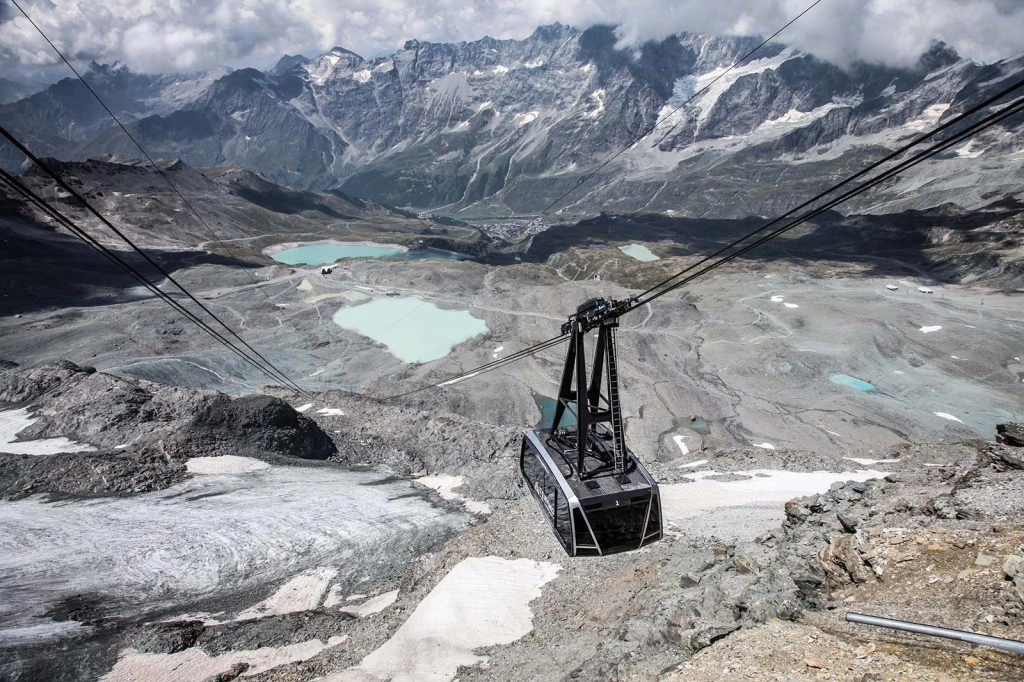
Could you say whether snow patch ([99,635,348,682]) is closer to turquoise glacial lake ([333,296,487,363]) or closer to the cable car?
the cable car

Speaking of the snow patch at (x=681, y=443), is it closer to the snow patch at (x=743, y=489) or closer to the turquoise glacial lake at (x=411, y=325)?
the snow patch at (x=743, y=489)

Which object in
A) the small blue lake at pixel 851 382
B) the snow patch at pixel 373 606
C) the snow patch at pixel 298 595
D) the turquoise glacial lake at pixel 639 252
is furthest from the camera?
the turquoise glacial lake at pixel 639 252

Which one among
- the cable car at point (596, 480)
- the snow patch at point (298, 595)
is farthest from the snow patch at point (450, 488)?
the snow patch at point (298, 595)

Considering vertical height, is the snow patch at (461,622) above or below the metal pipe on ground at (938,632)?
below

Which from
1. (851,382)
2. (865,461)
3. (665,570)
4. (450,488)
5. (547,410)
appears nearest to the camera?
(665,570)

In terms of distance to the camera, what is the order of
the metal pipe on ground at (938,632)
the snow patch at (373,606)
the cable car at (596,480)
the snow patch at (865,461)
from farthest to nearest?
the snow patch at (865,461)
the snow patch at (373,606)
the cable car at (596,480)
the metal pipe on ground at (938,632)

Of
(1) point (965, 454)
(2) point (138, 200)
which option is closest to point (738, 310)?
(1) point (965, 454)

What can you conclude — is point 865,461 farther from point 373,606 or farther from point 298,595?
point 298,595

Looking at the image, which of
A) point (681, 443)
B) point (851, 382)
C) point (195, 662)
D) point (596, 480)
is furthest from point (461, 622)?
point (851, 382)
